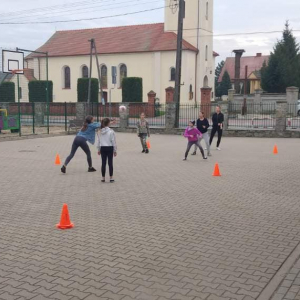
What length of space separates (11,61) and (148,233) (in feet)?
75.8

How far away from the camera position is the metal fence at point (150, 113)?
28.2 meters


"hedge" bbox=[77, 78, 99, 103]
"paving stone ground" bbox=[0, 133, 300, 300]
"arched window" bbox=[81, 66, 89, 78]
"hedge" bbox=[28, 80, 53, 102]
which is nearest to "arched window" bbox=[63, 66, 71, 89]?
"arched window" bbox=[81, 66, 89, 78]

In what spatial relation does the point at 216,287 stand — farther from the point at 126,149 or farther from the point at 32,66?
the point at 32,66

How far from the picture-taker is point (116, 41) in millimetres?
57312

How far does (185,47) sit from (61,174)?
138 ft

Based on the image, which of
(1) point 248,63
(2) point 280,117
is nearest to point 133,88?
(2) point 280,117

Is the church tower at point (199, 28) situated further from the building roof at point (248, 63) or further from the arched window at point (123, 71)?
the building roof at point (248, 63)

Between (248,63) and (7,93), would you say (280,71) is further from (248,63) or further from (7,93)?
(248,63)

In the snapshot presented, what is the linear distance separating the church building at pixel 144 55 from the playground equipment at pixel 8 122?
85.8 feet

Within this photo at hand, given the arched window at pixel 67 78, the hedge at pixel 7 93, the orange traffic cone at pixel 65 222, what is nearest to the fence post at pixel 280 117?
the orange traffic cone at pixel 65 222

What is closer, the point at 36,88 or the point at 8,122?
the point at 8,122

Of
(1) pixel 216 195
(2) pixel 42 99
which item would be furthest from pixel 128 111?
(2) pixel 42 99

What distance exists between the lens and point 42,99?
5256 cm

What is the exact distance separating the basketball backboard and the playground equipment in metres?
3.02
